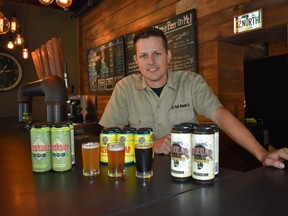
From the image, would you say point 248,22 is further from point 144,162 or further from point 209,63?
point 144,162

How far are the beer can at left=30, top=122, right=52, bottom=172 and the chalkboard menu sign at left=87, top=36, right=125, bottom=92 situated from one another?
3277 millimetres

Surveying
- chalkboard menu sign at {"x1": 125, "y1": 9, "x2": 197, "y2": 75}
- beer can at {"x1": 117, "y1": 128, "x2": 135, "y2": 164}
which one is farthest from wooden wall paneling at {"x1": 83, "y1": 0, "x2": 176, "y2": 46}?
beer can at {"x1": 117, "y1": 128, "x2": 135, "y2": 164}

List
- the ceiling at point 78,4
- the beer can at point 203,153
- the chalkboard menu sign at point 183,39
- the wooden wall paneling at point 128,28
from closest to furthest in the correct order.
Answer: the beer can at point 203,153, the chalkboard menu sign at point 183,39, the wooden wall paneling at point 128,28, the ceiling at point 78,4

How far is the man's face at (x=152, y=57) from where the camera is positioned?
1758 mm

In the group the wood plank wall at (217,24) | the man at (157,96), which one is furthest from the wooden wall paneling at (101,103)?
the man at (157,96)

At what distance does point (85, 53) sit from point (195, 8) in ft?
10.3

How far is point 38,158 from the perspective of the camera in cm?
98

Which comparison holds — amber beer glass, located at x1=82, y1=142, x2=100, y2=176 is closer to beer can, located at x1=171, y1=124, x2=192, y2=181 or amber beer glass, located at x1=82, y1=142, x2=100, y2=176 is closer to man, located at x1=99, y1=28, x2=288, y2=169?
beer can, located at x1=171, y1=124, x2=192, y2=181

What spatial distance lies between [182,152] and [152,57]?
3.40 ft

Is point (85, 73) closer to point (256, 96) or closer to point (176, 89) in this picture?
point (256, 96)

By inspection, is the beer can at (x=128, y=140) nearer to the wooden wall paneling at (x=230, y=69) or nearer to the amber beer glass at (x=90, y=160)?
the amber beer glass at (x=90, y=160)

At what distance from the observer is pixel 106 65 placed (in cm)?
465

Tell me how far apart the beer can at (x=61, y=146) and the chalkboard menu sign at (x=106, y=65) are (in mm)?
3269

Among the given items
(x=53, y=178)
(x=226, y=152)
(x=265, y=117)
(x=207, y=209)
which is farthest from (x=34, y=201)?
(x=265, y=117)
